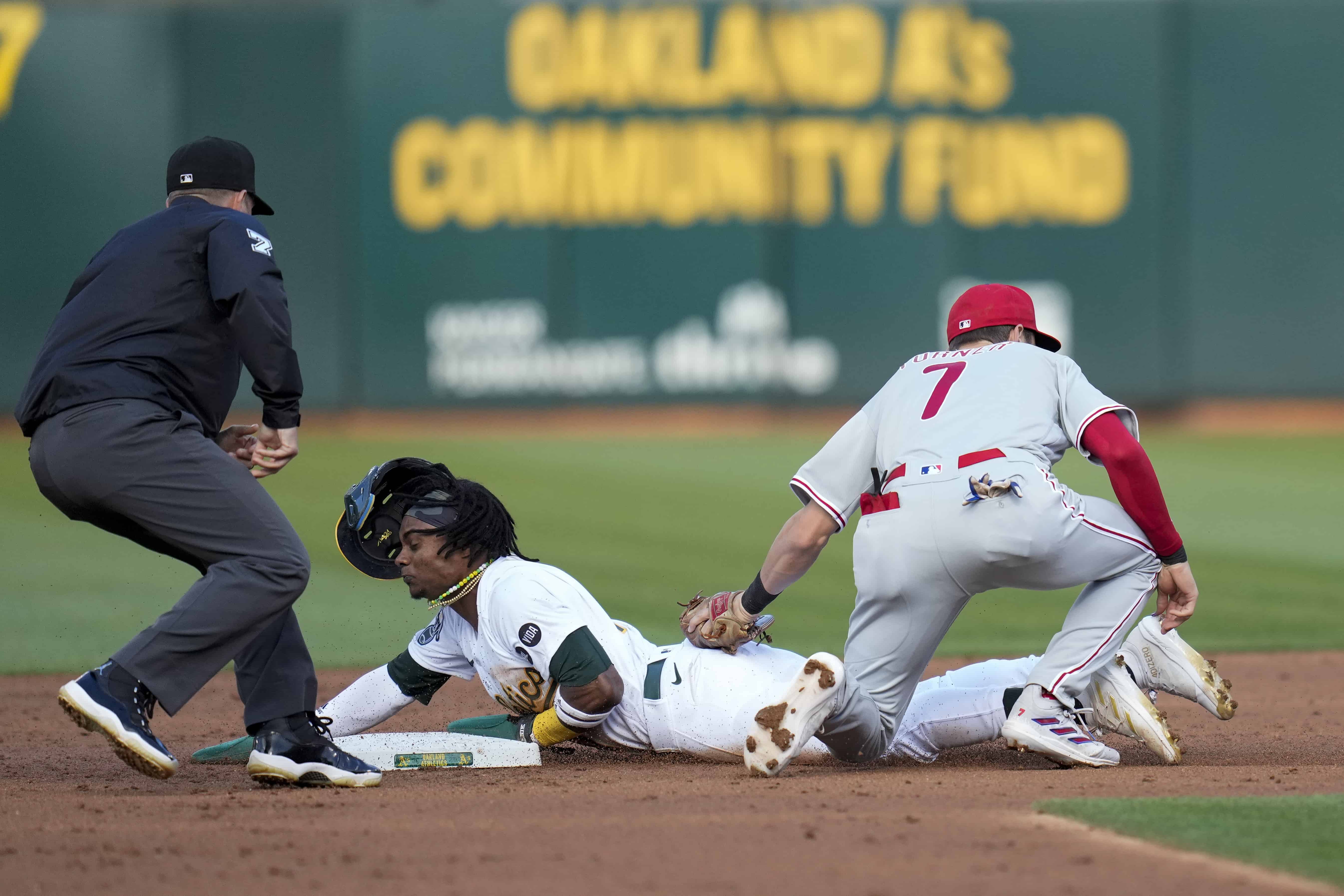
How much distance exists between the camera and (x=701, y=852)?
3.11 meters

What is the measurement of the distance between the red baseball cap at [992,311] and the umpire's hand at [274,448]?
1.76 m

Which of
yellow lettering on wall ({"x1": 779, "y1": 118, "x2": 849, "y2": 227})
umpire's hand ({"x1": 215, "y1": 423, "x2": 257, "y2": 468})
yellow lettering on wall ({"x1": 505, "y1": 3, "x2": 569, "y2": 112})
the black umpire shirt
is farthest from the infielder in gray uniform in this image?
yellow lettering on wall ({"x1": 505, "y1": 3, "x2": 569, "y2": 112})

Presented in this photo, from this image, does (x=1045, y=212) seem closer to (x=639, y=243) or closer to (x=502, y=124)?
(x=639, y=243)

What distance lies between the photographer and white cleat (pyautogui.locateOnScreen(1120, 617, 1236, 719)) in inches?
174

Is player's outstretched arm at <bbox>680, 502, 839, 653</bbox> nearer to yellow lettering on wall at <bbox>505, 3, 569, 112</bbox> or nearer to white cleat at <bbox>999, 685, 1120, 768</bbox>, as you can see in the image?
white cleat at <bbox>999, 685, 1120, 768</bbox>

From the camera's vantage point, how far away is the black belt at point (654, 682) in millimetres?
4379

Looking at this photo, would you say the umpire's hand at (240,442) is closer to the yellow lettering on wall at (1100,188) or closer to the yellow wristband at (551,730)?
the yellow wristband at (551,730)

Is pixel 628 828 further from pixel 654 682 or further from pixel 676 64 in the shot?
pixel 676 64

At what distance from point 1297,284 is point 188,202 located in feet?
45.8

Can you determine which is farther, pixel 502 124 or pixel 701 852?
pixel 502 124


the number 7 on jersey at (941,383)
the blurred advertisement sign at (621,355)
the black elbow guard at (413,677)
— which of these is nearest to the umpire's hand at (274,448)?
the black elbow guard at (413,677)

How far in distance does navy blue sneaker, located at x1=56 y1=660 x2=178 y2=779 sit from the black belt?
1.23 meters

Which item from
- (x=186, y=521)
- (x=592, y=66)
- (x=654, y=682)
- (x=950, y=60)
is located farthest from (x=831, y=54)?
(x=186, y=521)

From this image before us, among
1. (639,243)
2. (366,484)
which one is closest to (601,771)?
(366,484)
